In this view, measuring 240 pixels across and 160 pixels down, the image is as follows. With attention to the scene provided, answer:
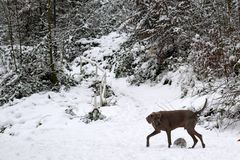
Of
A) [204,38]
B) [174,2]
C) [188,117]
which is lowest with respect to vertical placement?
[188,117]

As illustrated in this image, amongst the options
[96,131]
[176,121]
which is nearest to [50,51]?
[96,131]

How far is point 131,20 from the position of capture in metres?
23.8

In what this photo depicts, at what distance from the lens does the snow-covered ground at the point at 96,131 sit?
8.51 metres

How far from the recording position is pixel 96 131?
1253 centimetres

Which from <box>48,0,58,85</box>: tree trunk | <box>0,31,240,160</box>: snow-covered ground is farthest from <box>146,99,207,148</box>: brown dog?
<box>48,0,58,85</box>: tree trunk

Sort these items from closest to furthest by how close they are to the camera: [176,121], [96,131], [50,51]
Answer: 1. [176,121]
2. [96,131]
3. [50,51]

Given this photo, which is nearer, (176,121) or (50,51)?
(176,121)

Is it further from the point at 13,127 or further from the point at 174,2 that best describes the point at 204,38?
the point at 13,127

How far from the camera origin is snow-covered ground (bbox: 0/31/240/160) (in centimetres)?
851

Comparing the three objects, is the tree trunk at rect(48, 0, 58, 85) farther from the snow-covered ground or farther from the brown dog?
the brown dog

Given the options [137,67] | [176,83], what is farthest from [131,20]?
[176,83]

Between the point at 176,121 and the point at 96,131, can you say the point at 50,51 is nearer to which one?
the point at 96,131

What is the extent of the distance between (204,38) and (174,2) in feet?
16.0

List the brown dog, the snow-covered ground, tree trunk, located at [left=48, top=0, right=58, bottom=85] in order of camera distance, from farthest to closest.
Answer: tree trunk, located at [left=48, top=0, right=58, bottom=85] → the brown dog → the snow-covered ground
